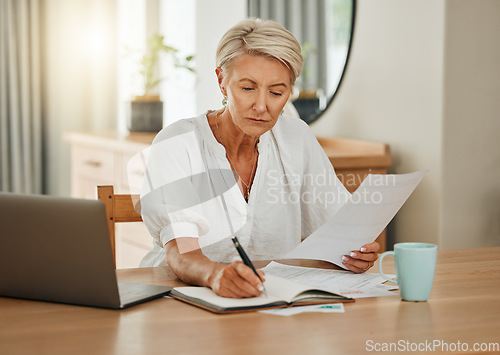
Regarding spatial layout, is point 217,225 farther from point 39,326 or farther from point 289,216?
point 39,326

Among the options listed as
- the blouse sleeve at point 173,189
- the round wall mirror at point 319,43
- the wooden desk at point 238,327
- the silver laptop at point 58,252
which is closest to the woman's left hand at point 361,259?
the wooden desk at point 238,327

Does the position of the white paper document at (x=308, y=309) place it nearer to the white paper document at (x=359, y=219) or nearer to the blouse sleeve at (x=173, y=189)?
the white paper document at (x=359, y=219)

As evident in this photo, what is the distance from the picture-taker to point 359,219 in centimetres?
130

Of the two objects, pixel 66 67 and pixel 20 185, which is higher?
pixel 66 67

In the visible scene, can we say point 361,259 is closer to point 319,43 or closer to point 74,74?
point 319,43

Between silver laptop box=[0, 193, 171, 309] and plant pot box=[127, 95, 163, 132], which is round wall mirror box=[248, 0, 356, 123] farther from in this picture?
silver laptop box=[0, 193, 171, 309]

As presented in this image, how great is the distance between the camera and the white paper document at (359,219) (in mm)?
1239

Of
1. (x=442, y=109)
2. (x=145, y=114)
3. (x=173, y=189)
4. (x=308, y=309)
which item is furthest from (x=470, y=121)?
(x=145, y=114)

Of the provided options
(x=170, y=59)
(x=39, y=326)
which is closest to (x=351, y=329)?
(x=39, y=326)

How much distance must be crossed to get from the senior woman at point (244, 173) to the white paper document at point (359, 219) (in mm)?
28

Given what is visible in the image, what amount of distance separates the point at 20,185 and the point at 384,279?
3.27 meters

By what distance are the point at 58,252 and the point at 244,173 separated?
715mm

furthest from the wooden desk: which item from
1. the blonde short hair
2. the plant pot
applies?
the plant pot

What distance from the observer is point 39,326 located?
0.98m
